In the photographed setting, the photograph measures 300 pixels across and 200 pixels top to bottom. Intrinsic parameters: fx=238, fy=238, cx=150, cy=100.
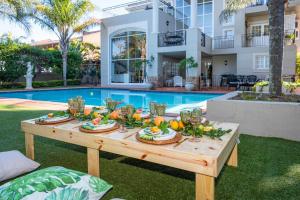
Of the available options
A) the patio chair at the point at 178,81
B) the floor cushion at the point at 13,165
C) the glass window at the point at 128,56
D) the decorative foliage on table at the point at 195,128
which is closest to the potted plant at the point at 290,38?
the patio chair at the point at 178,81

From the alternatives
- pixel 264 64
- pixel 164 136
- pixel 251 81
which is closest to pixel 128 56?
pixel 251 81

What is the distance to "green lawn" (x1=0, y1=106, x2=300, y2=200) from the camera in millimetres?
2450

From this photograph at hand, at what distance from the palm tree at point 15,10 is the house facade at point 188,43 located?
669cm

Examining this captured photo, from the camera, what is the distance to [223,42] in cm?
1725

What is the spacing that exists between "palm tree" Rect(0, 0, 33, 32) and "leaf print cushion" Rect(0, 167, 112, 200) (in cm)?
1368

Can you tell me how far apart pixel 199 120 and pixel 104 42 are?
18191mm

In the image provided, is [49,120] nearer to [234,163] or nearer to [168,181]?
[168,181]

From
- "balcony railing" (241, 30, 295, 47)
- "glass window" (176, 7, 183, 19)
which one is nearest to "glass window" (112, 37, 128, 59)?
"glass window" (176, 7, 183, 19)

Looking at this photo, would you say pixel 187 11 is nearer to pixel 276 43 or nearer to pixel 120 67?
pixel 120 67

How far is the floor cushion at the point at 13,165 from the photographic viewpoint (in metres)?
2.68

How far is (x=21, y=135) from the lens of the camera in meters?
4.60

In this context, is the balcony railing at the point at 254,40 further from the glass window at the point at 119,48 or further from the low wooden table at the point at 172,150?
the low wooden table at the point at 172,150

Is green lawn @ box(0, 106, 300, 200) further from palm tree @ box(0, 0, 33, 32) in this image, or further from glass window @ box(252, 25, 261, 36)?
glass window @ box(252, 25, 261, 36)

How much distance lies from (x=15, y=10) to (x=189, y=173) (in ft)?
45.8
